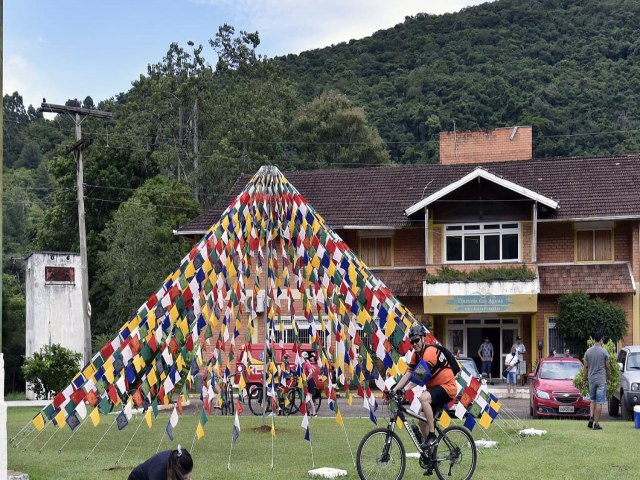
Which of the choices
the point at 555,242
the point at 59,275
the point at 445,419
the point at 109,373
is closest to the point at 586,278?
the point at 555,242

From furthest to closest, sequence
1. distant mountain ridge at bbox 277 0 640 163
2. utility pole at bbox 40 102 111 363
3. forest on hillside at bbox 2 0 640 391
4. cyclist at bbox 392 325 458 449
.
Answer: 1. distant mountain ridge at bbox 277 0 640 163
2. forest on hillside at bbox 2 0 640 391
3. utility pole at bbox 40 102 111 363
4. cyclist at bbox 392 325 458 449

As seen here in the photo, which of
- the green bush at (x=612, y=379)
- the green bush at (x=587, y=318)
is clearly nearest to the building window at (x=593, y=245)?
the green bush at (x=587, y=318)

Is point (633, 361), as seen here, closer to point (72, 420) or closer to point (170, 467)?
point (72, 420)

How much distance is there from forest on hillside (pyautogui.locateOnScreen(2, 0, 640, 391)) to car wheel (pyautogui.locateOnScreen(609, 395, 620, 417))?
25.5 metres

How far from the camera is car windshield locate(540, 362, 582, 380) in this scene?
24.7m

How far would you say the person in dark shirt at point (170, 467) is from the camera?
324 inches

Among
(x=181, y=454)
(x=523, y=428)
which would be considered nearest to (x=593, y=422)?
(x=523, y=428)

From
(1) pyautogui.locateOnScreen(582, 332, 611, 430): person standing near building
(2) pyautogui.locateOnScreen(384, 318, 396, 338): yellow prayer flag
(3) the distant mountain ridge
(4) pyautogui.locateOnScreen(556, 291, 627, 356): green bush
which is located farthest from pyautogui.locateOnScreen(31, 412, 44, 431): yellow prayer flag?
(3) the distant mountain ridge

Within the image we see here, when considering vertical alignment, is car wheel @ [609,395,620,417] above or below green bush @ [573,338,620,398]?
below

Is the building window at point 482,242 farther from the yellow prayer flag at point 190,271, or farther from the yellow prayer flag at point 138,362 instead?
the yellow prayer flag at point 138,362

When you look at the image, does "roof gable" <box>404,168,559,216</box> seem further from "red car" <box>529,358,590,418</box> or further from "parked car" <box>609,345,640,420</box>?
"parked car" <box>609,345,640,420</box>

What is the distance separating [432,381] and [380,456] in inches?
46.8

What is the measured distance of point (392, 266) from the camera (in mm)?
40031

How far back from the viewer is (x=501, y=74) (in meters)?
70.4
